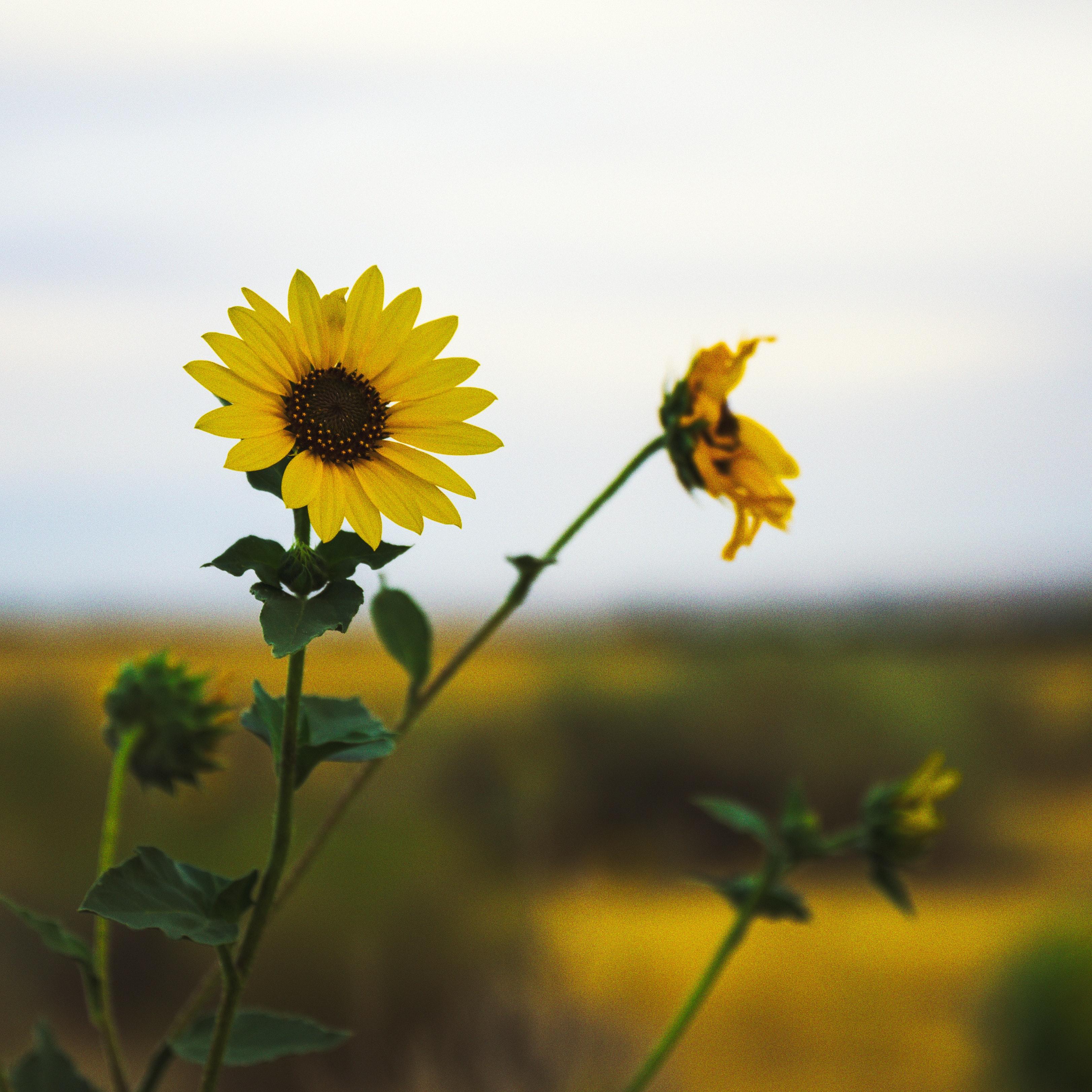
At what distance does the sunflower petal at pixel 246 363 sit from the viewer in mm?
426

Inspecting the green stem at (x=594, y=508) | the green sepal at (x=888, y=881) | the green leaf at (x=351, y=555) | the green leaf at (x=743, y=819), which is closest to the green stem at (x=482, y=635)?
the green stem at (x=594, y=508)

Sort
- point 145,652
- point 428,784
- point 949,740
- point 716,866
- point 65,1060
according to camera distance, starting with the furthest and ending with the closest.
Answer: point 949,740 → point 716,866 → point 428,784 → point 145,652 → point 65,1060

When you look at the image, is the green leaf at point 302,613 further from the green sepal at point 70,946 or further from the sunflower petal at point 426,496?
the green sepal at point 70,946

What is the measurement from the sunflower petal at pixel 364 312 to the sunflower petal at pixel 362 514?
0.17 ft

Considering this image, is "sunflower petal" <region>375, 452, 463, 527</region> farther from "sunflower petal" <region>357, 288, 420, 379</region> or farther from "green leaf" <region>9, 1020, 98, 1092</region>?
"green leaf" <region>9, 1020, 98, 1092</region>

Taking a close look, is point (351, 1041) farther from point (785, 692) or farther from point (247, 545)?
point (785, 692)

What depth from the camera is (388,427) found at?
47 cm

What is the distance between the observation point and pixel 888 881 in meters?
0.82


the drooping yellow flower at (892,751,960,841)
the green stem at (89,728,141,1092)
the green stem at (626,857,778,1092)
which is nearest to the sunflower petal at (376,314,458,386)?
the green stem at (89,728,141,1092)

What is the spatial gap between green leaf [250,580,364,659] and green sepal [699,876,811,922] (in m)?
0.42

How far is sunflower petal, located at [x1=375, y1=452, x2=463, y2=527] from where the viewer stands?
1.46ft

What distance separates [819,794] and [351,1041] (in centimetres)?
311

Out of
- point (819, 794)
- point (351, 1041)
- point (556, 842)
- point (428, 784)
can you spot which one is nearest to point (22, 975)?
point (351, 1041)

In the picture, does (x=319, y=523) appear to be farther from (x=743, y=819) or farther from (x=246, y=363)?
(x=743, y=819)
